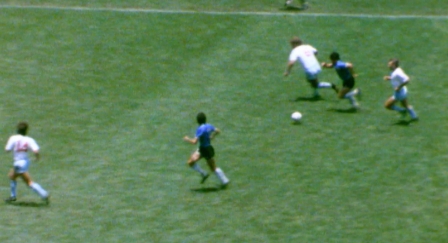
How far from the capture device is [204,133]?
24.1m

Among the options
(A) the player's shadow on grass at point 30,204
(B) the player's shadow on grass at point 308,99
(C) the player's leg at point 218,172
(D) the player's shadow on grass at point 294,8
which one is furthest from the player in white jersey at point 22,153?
(D) the player's shadow on grass at point 294,8

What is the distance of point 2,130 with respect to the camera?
96.3ft

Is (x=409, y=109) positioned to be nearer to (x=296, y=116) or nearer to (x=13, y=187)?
(x=296, y=116)

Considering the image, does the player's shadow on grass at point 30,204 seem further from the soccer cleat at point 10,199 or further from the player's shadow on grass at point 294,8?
the player's shadow on grass at point 294,8

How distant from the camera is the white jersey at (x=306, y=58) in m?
30.9

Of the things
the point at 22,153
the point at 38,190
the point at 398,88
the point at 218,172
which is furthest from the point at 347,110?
the point at 22,153

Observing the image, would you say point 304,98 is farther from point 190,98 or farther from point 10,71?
point 10,71

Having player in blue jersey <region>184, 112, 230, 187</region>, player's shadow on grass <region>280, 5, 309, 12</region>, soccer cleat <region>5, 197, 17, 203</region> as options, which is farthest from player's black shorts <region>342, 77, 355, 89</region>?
player's shadow on grass <region>280, 5, 309, 12</region>

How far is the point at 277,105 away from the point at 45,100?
724 cm

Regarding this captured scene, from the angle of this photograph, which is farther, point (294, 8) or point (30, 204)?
point (294, 8)

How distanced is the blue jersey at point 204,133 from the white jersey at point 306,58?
295 inches

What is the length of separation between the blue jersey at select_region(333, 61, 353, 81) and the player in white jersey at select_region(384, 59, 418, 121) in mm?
1397

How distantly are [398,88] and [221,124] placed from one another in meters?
5.22

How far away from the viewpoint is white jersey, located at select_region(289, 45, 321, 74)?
3092 cm
